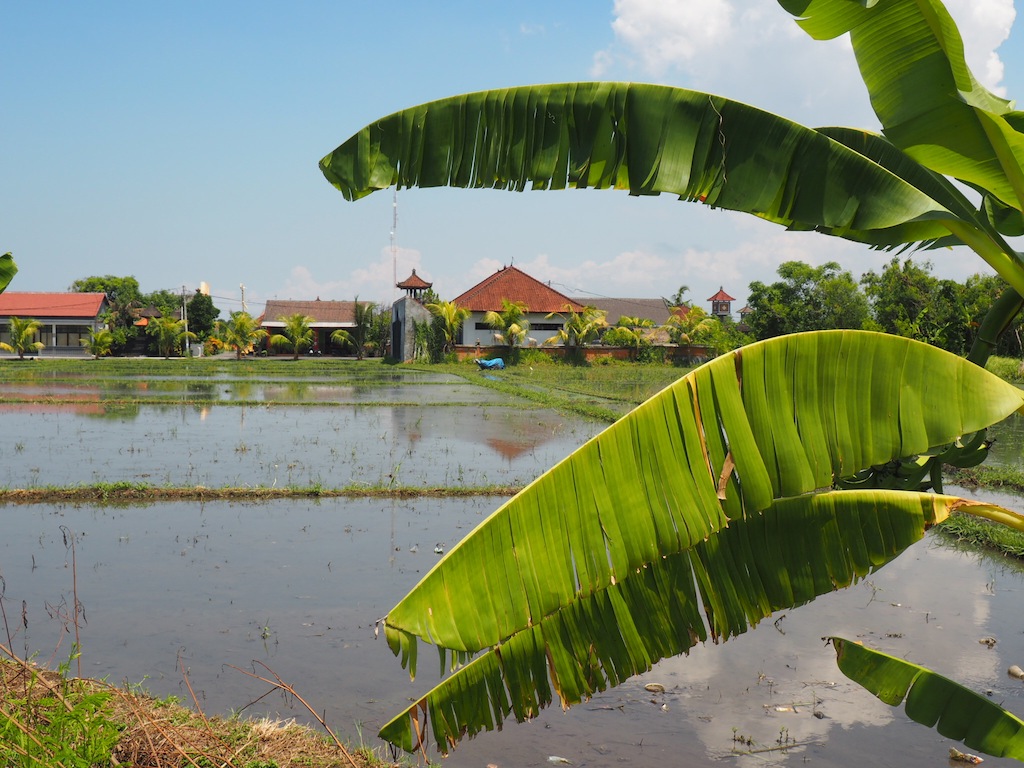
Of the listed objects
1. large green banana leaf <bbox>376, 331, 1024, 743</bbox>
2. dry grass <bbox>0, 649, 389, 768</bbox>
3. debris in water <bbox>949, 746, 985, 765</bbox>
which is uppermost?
large green banana leaf <bbox>376, 331, 1024, 743</bbox>

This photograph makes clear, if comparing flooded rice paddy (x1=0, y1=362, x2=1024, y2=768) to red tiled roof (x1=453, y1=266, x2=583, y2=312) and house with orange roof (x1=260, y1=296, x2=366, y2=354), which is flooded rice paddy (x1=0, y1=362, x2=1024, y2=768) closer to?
red tiled roof (x1=453, y1=266, x2=583, y2=312)

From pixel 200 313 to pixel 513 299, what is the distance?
2038 centimetres

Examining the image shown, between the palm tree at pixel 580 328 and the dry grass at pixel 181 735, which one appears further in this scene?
the palm tree at pixel 580 328

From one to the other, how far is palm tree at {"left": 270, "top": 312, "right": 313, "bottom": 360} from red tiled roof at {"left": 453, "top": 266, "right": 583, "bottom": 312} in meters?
8.00

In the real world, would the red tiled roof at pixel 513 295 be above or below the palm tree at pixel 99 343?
above

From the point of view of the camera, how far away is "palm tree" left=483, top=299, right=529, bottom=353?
3675 cm

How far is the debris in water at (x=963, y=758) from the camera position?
3973 millimetres

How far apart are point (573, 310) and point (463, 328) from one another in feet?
16.2

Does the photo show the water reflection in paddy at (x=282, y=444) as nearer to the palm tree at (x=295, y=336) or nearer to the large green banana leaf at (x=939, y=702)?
the large green banana leaf at (x=939, y=702)

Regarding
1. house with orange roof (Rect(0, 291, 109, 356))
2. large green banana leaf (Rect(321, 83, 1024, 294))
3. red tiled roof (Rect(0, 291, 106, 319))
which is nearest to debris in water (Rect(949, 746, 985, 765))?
large green banana leaf (Rect(321, 83, 1024, 294))

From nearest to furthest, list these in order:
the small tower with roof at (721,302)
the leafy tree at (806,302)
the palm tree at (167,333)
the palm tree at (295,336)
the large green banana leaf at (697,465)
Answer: the large green banana leaf at (697,465)
the leafy tree at (806,302)
the palm tree at (167,333)
the palm tree at (295,336)
the small tower with roof at (721,302)

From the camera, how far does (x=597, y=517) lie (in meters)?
2.05

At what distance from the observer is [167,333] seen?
41.9m

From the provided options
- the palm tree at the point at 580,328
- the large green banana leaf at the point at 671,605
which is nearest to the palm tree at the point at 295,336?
the palm tree at the point at 580,328
